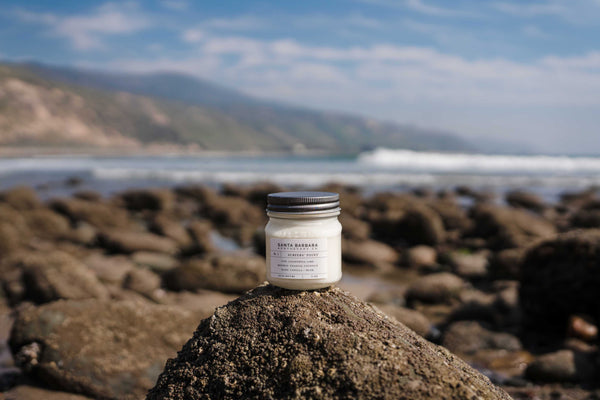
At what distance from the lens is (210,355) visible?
2.19 metres

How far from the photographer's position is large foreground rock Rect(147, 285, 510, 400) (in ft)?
6.22

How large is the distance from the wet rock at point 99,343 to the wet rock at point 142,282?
3245mm

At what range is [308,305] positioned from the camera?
7.29 feet

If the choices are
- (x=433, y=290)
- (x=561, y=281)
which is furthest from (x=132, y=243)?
(x=561, y=281)

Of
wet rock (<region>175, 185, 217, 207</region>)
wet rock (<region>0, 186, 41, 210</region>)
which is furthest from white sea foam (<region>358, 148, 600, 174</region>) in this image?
wet rock (<region>0, 186, 41, 210</region>)

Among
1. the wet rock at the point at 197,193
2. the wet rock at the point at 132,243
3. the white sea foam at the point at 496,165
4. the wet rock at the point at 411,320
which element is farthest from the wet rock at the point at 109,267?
the white sea foam at the point at 496,165

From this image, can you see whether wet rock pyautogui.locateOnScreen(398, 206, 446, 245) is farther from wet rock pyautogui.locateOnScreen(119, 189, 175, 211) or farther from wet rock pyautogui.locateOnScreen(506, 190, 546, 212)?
wet rock pyautogui.locateOnScreen(506, 190, 546, 212)

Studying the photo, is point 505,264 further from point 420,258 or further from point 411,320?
point 411,320

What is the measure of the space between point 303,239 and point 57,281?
4829mm

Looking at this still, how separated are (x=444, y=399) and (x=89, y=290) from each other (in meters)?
5.04

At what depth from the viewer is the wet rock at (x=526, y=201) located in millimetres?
19081

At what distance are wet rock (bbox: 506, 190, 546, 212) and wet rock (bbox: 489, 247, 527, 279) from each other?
1129 cm

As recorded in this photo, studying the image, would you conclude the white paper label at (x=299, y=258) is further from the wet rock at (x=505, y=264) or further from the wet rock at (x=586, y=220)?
the wet rock at (x=586, y=220)

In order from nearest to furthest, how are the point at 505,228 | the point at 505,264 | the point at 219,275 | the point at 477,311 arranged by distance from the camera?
1. the point at 477,311
2. the point at 219,275
3. the point at 505,264
4. the point at 505,228
